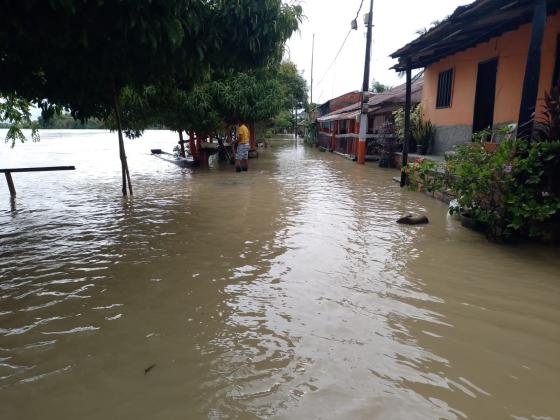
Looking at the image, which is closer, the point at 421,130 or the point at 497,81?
the point at 497,81

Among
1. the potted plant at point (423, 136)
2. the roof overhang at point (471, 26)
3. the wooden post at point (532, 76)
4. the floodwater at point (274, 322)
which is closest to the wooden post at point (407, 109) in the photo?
the roof overhang at point (471, 26)

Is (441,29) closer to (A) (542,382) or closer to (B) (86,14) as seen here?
(B) (86,14)

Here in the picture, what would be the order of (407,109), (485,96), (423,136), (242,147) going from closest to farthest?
1. (407,109)
2. (485,96)
3. (423,136)
4. (242,147)

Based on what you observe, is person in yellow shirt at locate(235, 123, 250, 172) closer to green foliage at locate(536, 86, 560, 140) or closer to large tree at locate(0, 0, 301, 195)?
large tree at locate(0, 0, 301, 195)

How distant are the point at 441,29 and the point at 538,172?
3.55 meters

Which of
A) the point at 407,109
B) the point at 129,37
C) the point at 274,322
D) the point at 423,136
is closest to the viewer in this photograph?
the point at 274,322

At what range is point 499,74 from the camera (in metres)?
10.3

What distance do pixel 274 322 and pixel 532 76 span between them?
16.3 feet

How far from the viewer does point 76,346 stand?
118 inches

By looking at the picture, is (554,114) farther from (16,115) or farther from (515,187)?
(16,115)

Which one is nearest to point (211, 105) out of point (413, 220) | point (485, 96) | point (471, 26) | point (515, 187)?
point (485, 96)

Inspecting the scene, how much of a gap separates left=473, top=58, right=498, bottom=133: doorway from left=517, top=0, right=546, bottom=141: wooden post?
6.00m

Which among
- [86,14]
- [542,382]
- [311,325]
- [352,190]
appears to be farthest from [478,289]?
[352,190]

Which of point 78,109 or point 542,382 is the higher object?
point 78,109
